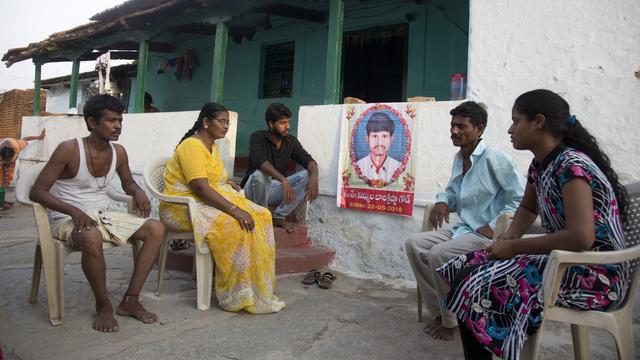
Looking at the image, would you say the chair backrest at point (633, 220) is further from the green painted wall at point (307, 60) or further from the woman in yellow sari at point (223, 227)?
the green painted wall at point (307, 60)

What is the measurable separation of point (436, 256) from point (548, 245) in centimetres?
86

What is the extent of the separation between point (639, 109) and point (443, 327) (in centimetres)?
206

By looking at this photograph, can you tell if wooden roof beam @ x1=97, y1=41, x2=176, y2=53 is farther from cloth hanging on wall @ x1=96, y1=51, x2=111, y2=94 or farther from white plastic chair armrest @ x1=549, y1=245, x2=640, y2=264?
white plastic chair armrest @ x1=549, y1=245, x2=640, y2=264

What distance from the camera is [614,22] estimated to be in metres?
3.23

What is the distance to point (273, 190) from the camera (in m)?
4.38

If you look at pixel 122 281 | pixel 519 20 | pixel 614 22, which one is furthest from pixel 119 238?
pixel 614 22

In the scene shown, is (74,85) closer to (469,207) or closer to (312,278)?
(312,278)

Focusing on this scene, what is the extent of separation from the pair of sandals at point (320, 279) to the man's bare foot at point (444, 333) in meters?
1.25

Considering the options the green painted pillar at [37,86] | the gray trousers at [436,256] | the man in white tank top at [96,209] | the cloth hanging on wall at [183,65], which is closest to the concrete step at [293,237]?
the man in white tank top at [96,209]

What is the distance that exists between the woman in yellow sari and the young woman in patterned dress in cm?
150

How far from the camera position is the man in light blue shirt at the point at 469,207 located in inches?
104

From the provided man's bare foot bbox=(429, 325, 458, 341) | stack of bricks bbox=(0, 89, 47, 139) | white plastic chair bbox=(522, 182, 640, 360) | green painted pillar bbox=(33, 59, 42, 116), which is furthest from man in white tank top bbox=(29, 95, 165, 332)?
stack of bricks bbox=(0, 89, 47, 139)

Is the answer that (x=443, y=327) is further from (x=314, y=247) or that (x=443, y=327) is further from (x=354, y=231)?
(x=314, y=247)

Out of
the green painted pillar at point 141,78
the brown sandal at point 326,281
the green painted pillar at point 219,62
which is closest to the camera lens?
the brown sandal at point 326,281
